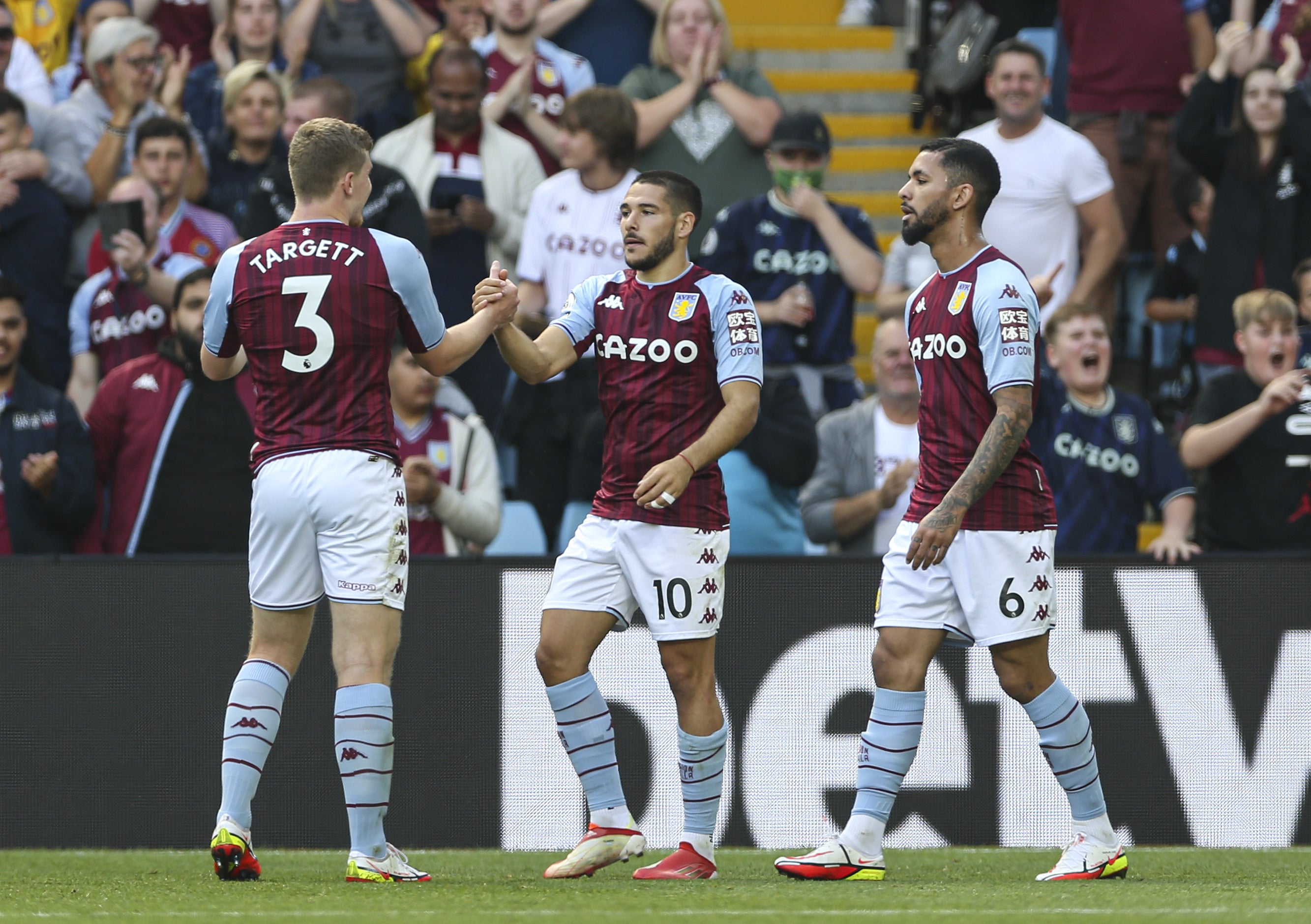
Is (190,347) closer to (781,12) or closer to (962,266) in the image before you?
(962,266)

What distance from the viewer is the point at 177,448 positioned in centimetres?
777

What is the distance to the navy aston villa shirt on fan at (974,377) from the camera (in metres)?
5.57

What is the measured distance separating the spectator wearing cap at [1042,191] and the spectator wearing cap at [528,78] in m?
2.46

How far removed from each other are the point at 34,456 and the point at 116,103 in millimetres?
2876

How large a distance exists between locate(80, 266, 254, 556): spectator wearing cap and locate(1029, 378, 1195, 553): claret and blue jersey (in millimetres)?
3513

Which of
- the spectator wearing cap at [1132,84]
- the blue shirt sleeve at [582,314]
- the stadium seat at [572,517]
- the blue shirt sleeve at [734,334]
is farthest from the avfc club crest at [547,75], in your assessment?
the blue shirt sleeve at [734,334]

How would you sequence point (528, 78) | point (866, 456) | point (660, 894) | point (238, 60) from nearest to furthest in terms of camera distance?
point (660, 894) → point (866, 456) → point (528, 78) → point (238, 60)

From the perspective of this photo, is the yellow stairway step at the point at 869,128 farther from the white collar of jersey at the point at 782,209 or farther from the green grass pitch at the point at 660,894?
the green grass pitch at the point at 660,894

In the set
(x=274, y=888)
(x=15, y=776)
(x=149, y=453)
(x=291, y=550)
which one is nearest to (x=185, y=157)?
(x=149, y=453)

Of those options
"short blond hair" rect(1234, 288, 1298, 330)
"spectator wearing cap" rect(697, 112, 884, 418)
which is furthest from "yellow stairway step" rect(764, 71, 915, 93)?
"short blond hair" rect(1234, 288, 1298, 330)

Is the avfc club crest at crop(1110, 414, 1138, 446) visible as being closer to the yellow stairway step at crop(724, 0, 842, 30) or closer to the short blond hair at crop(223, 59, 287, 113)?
the short blond hair at crop(223, 59, 287, 113)

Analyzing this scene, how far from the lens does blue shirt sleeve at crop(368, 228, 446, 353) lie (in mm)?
5434

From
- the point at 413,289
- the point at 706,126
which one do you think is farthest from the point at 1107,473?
the point at 413,289

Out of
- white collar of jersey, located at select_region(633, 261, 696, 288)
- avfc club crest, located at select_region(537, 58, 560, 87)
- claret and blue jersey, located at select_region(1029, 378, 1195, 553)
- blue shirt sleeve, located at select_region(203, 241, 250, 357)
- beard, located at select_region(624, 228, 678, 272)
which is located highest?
avfc club crest, located at select_region(537, 58, 560, 87)
